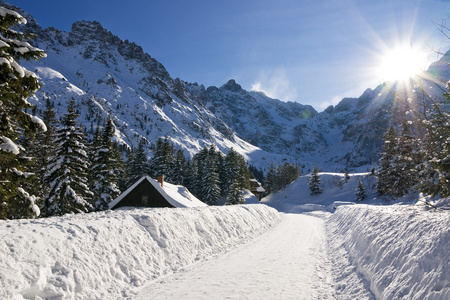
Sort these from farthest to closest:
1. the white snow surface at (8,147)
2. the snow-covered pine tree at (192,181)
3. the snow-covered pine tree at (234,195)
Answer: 1. the snow-covered pine tree at (192,181)
2. the snow-covered pine tree at (234,195)
3. the white snow surface at (8,147)

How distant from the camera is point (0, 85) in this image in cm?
711

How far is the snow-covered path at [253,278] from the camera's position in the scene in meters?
6.92

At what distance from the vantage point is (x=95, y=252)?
7434 mm

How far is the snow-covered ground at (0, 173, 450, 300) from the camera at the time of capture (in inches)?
215

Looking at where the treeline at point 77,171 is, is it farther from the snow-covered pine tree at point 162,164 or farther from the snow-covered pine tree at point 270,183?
the snow-covered pine tree at point 270,183

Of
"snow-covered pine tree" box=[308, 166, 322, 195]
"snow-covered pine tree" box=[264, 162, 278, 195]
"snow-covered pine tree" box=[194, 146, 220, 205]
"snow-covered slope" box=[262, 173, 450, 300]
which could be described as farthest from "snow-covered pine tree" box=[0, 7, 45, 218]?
"snow-covered pine tree" box=[264, 162, 278, 195]

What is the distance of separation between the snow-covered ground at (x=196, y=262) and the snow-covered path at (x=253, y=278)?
31mm

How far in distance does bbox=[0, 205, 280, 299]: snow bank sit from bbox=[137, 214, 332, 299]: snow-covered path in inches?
32.9

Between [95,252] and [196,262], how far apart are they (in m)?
4.09

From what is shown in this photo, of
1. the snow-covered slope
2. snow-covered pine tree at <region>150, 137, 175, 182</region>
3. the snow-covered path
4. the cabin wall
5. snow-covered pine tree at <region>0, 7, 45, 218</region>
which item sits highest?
snow-covered pine tree at <region>150, 137, 175, 182</region>

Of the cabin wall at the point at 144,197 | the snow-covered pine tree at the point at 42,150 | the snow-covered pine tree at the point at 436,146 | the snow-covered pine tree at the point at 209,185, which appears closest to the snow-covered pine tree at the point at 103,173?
the cabin wall at the point at 144,197

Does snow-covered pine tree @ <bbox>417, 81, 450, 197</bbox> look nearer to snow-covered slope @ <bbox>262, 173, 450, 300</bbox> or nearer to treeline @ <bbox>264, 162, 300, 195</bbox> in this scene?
snow-covered slope @ <bbox>262, 173, 450, 300</bbox>

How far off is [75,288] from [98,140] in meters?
28.8

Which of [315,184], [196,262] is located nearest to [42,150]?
[196,262]
